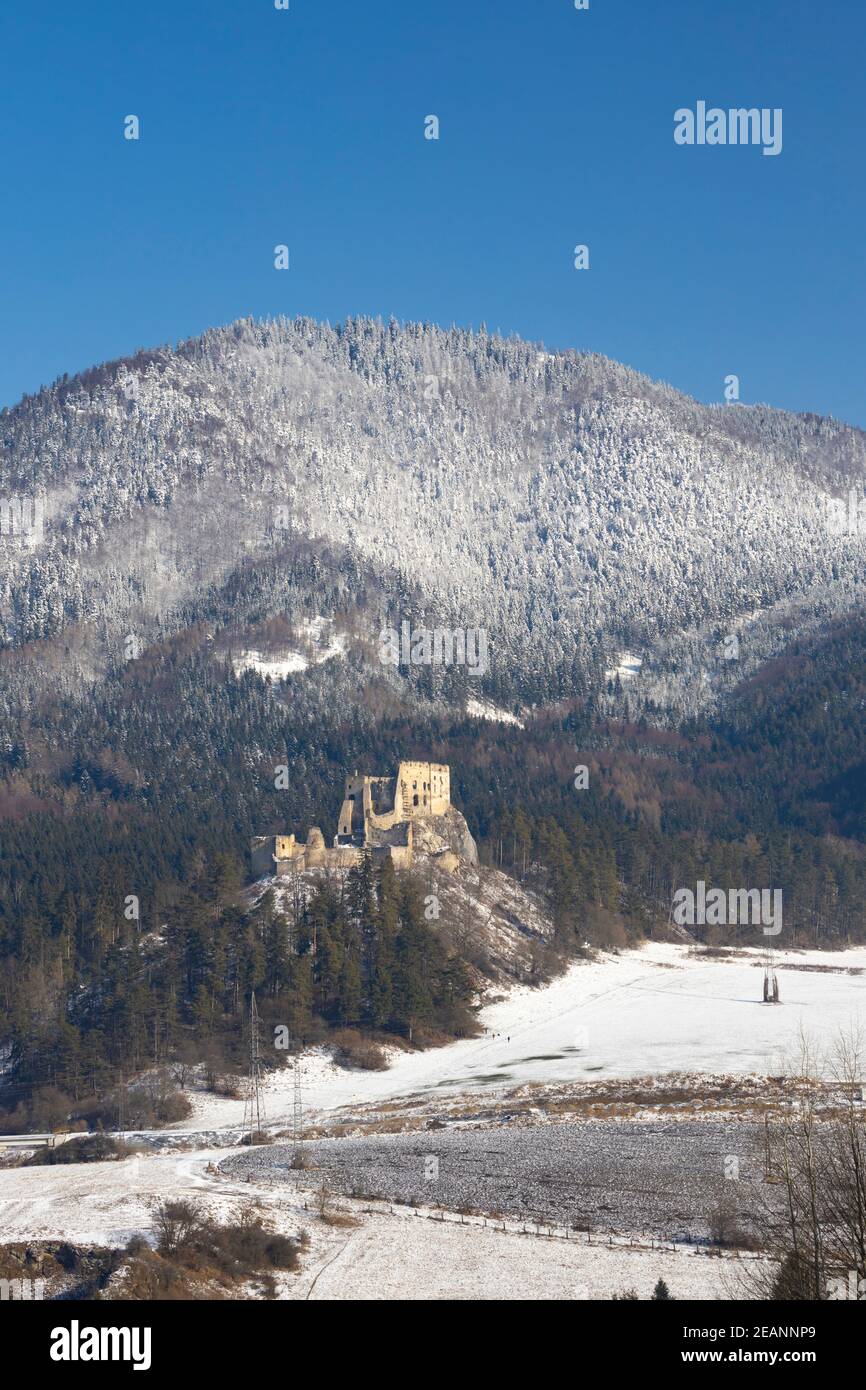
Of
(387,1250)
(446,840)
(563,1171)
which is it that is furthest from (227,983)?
(387,1250)

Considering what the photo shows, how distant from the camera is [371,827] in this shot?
143 metres

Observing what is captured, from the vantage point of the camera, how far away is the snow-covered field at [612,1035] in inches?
3962

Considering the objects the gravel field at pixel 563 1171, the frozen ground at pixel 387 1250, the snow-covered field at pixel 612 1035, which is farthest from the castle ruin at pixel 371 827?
the frozen ground at pixel 387 1250

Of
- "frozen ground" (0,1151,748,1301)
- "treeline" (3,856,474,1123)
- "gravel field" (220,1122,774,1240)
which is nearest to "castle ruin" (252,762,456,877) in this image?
"treeline" (3,856,474,1123)

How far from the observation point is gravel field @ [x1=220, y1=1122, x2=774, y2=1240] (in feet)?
212

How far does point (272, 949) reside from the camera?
388ft

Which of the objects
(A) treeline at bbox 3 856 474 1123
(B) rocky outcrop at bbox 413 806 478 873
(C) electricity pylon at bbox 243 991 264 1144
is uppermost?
(B) rocky outcrop at bbox 413 806 478 873

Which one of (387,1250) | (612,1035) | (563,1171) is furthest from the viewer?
(612,1035)

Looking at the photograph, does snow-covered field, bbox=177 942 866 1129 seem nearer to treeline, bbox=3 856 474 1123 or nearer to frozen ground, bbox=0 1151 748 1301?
treeline, bbox=3 856 474 1123

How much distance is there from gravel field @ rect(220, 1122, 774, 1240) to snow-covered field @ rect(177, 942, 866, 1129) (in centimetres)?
1530

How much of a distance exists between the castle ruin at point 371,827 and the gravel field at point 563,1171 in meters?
50.1

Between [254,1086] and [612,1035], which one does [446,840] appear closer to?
[612,1035]

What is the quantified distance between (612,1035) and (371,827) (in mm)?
36996

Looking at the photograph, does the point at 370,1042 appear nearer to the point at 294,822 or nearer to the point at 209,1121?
the point at 209,1121
